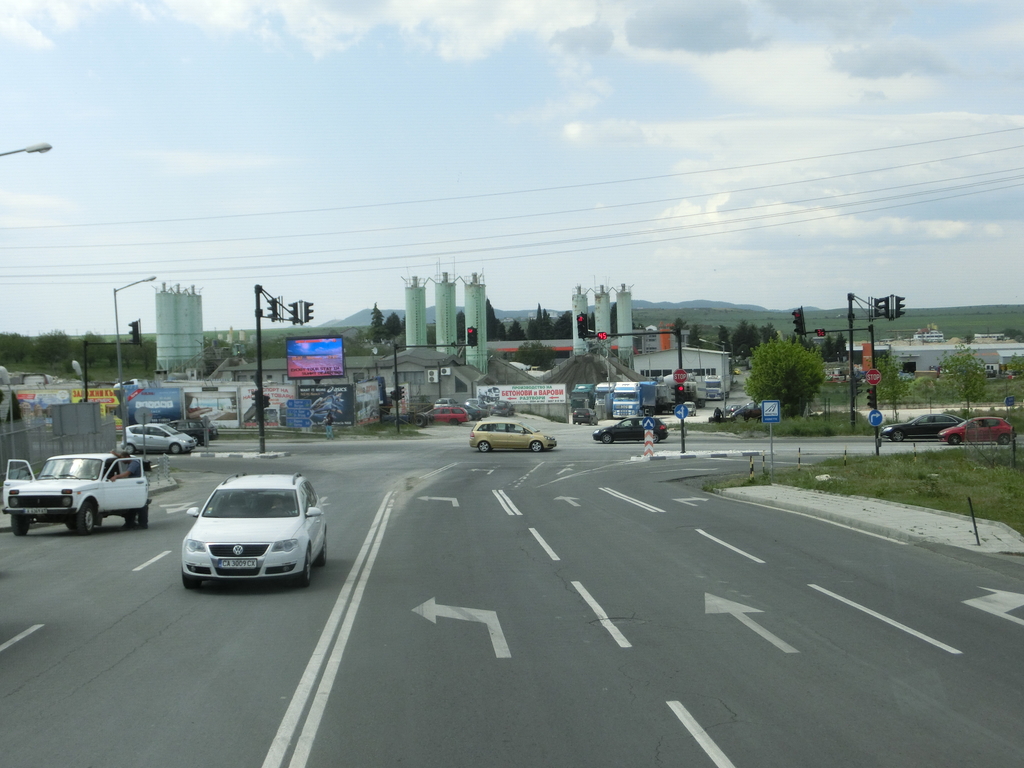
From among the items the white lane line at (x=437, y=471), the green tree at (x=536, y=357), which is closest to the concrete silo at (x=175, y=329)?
the green tree at (x=536, y=357)

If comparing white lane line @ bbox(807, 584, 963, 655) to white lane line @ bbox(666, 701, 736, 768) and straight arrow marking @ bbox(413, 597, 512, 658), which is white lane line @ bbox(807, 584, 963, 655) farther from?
straight arrow marking @ bbox(413, 597, 512, 658)

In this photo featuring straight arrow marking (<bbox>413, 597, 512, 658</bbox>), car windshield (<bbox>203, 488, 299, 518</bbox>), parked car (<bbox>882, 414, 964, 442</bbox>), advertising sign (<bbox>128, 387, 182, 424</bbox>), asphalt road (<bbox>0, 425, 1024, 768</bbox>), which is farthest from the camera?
advertising sign (<bbox>128, 387, 182, 424</bbox>)

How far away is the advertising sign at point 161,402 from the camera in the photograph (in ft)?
215

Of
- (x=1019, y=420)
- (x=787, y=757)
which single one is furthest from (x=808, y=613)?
(x=1019, y=420)

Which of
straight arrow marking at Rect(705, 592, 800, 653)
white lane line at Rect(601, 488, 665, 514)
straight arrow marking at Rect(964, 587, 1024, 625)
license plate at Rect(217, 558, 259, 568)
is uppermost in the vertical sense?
license plate at Rect(217, 558, 259, 568)

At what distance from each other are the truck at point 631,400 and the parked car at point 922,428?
2722cm

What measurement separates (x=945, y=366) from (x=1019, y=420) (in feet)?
32.2

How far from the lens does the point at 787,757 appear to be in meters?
6.07

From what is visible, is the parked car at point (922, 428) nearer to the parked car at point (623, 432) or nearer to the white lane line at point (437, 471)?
the parked car at point (623, 432)

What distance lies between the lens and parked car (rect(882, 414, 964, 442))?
4725 cm

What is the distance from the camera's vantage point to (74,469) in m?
20.3

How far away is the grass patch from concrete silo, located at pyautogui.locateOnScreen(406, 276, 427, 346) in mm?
88686

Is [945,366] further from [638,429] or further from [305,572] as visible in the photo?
[305,572]

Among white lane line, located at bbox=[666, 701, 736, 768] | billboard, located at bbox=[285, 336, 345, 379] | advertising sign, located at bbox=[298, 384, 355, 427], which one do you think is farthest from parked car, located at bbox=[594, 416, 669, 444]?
white lane line, located at bbox=[666, 701, 736, 768]
